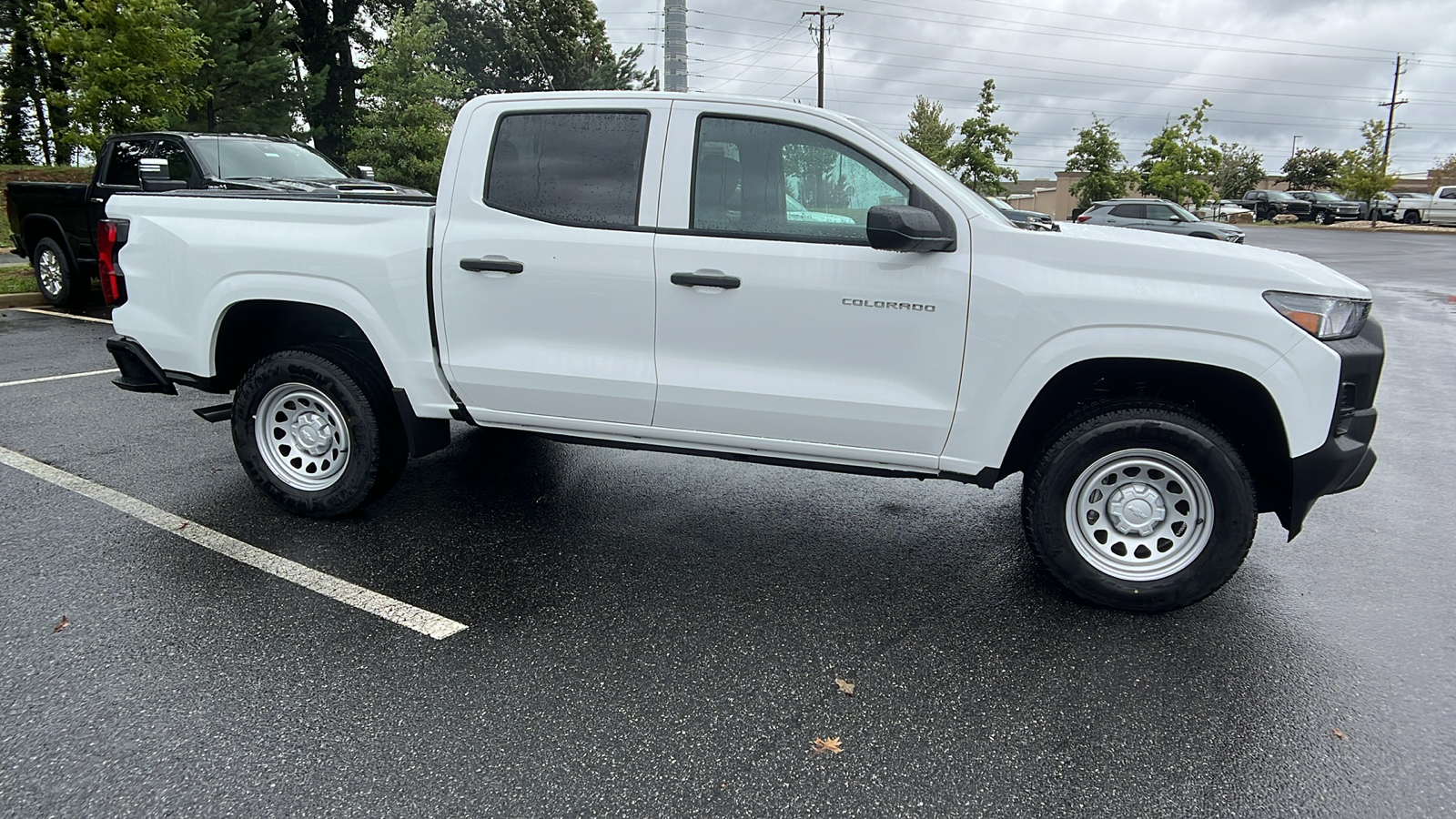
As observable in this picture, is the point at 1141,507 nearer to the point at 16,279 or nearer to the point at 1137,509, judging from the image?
the point at 1137,509

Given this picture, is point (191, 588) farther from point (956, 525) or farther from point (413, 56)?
point (413, 56)

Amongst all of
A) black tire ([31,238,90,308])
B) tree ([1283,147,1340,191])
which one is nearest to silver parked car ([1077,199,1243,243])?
black tire ([31,238,90,308])

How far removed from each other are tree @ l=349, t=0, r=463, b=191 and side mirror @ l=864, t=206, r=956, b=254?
804 inches

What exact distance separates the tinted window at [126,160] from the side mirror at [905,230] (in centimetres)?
955

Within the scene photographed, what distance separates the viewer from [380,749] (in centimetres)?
259

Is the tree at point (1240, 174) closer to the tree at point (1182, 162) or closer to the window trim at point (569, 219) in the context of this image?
the tree at point (1182, 162)

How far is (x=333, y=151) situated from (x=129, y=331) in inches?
1262

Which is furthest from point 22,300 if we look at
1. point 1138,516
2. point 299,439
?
point 1138,516

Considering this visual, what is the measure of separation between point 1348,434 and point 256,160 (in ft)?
33.5

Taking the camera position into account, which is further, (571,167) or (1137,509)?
(571,167)

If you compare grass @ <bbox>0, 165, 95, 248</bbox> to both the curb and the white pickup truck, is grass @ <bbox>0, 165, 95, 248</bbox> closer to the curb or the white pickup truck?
the curb

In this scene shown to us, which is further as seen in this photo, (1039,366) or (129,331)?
(129,331)

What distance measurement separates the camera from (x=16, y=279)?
12.1m

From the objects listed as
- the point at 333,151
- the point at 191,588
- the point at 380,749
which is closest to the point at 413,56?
the point at 333,151
